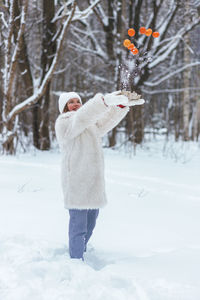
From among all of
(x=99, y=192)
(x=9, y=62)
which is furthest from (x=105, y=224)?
(x=9, y=62)

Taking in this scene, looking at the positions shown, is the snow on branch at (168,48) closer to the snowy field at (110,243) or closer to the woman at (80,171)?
the snowy field at (110,243)

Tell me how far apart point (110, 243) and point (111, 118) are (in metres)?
1.00

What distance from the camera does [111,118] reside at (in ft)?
7.02

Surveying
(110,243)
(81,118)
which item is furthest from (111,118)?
(110,243)

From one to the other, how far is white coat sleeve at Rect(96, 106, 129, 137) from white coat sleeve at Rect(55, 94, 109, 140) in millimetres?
193

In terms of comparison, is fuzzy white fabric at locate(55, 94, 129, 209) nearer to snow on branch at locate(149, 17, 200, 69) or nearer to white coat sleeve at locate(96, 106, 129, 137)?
white coat sleeve at locate(96, 106, 129, 137)

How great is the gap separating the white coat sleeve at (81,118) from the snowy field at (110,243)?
0.83 meters

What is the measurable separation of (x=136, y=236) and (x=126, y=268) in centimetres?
59

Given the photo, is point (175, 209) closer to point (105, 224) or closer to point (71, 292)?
point (105, 224)

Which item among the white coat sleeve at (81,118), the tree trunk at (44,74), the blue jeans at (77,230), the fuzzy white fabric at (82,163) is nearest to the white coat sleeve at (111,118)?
the fuzzy white fabric at (82,163)

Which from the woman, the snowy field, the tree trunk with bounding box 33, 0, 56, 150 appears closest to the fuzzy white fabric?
the woman

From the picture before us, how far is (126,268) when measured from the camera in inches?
78.3

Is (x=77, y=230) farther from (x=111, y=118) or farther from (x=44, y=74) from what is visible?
(x=44, y=74)

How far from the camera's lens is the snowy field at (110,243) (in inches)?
65.7
